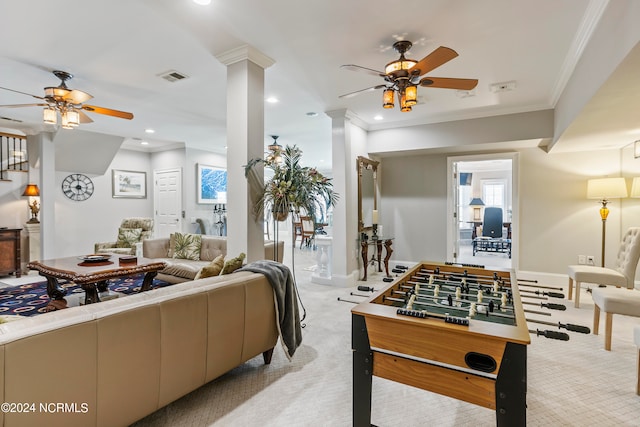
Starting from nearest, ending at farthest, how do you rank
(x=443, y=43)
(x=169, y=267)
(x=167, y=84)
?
(x=443, y=43)
(x=167, y=84)
(x=169, y=267)

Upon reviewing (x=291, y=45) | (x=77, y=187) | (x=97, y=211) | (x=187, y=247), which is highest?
(x=291, y=45)

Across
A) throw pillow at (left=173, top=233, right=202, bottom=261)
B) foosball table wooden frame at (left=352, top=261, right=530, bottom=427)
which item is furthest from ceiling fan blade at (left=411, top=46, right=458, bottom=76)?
throw pillow at (left=173, top=233, right=202, bottom=261)

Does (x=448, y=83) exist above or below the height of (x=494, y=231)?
above

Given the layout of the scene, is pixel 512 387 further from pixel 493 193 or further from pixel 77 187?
pixel 493 193

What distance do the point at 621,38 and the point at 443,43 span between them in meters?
1.23

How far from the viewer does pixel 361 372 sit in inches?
59.6

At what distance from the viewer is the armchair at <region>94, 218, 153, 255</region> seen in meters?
5.31

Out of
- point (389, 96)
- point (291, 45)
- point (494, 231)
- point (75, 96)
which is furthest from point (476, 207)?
point (75, 96)

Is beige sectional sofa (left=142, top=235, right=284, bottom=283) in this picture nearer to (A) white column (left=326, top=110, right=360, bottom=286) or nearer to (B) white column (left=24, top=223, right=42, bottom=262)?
(A) white column (left=326, top=110, right=360, bottom=286)

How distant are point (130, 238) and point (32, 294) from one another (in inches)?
63.5

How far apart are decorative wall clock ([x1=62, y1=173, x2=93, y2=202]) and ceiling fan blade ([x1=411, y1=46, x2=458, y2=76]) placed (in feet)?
23.3

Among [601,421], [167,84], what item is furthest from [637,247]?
[167,84]

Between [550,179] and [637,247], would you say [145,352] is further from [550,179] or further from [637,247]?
[550,179]

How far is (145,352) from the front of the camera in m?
1.52
